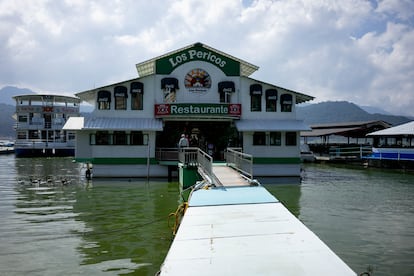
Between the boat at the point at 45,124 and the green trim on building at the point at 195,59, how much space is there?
33364 millimetres

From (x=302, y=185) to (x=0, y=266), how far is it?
1826cm

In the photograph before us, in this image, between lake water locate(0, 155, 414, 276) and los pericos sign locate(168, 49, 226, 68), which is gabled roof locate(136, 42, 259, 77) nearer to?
los pericos sign locate(168, 49, 226, 68)

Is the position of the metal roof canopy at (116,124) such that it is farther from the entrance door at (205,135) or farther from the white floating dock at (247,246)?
the white floating dock at (247,246)

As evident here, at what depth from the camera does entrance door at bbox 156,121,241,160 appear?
1104 inches

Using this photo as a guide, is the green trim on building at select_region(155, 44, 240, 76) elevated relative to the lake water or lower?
elevated

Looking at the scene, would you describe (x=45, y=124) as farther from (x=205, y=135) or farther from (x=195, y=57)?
(x=195, y=57)

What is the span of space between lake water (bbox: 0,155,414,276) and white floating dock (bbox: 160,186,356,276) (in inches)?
75.0

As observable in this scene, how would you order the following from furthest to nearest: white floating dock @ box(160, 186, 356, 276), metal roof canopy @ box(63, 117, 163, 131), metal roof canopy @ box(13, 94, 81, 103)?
1. metal roof canopy @ box(13, 94, 81, 103)
2. metal roof canopy @ box(63, 117, 163, 131)
3. white floating dock @ box(160, 186, 356, 276)

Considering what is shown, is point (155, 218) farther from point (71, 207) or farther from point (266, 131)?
point (266, 131)

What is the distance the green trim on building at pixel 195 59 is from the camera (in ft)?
88.3

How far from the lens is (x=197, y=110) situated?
25.6m

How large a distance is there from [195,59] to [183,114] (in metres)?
4.43

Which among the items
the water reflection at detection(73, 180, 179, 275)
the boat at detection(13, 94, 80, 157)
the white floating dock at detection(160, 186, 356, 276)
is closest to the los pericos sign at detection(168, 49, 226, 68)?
the water reflection at detection(73, 180, 179, 275)

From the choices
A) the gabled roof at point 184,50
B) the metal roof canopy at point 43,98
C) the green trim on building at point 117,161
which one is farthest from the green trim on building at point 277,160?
the metal roof canopy at point 43,98
